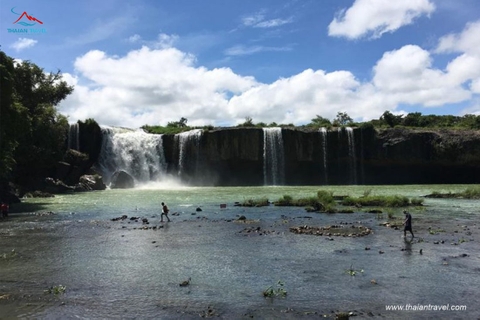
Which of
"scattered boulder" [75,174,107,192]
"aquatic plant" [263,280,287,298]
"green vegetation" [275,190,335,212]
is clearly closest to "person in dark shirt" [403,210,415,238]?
"aquatic plant" [263,280,287,298]

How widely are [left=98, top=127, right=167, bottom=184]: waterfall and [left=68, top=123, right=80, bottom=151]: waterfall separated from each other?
378 centimetres

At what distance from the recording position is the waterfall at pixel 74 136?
216 ft

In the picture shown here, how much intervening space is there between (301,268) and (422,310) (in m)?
4.64

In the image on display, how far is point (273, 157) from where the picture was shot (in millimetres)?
68000

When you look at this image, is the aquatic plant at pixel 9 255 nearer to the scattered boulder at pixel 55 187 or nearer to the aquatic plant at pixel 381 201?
the aquatic plant at pixel 381 201

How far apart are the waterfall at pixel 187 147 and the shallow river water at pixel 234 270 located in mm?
43843

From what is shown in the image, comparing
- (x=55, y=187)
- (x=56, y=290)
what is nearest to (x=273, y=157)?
(x=55, y=187)

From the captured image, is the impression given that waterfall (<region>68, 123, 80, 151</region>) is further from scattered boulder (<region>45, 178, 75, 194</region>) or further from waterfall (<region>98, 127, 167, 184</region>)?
scattered boulder (<region>45, 178, 75, 194</region>)

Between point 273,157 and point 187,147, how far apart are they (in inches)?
561

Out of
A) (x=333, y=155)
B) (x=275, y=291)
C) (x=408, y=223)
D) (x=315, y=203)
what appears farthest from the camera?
(x=333, y=155)

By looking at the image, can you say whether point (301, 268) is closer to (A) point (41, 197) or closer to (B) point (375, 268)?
(B) point (375, 268)

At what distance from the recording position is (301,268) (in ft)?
45.4

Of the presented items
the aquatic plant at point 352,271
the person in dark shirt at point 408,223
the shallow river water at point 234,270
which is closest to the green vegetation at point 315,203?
the shallow river water at point 234,270

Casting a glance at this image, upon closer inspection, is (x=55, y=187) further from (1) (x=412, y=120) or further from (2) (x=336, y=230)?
(1) (x=412, y=120)
